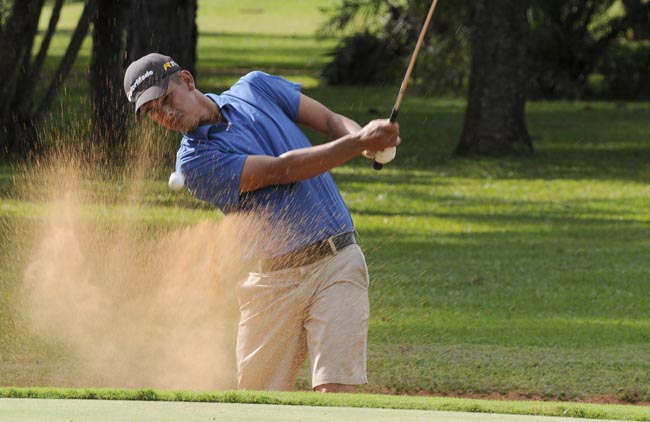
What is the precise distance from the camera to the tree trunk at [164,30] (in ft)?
56.4

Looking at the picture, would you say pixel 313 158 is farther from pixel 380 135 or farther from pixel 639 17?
pixel 639 17

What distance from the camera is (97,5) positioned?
1825cm

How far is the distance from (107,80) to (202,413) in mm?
14181

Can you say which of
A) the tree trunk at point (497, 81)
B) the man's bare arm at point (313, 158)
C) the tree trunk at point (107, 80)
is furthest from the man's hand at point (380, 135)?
the tree trunk at point (497, 81)

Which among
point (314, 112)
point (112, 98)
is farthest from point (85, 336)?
point (112, 98)

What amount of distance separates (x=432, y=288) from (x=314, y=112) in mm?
5047

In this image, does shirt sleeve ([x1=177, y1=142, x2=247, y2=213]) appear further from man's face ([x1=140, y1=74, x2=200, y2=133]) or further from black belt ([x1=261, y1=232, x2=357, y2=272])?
black belt ([x1=261, y1=232, x2=357, y2=272])

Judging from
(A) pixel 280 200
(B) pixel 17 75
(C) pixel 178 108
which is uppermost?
(C) pixel 178 108

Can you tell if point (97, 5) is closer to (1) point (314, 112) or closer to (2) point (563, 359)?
(2) point (563, 359)

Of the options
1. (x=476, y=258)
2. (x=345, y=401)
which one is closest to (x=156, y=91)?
(x=345, y=401)

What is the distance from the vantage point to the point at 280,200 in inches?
210

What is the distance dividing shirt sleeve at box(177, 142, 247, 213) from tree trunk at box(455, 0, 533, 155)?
13.9m

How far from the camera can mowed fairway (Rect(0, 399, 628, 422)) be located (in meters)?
4.28

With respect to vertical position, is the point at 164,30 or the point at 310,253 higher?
the point at 310,253
